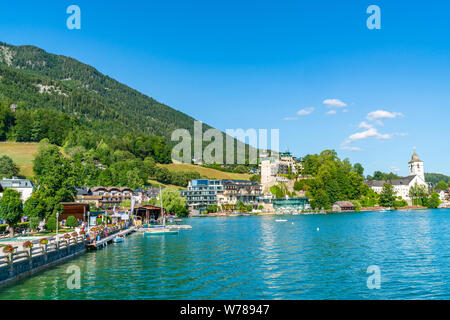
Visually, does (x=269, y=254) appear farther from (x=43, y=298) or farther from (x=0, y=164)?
(x=0, y=164)

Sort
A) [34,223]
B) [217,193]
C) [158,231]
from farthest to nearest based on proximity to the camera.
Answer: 1. [217,193]
2. [158,231]
3. [34,223]

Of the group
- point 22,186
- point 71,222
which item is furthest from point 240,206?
point 71,222

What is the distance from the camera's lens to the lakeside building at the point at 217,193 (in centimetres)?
16175

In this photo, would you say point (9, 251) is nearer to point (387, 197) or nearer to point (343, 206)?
point (343, 206)

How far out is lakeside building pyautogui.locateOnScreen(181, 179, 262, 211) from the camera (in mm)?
161750

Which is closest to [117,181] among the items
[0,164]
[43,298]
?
[0,164]

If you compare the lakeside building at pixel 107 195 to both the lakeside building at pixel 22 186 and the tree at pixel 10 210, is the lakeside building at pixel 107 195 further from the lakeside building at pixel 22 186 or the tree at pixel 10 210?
the tree at pixel 10 210

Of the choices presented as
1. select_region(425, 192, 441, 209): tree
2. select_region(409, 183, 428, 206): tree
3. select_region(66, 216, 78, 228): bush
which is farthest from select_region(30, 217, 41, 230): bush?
select_region(425, 192, 441, 209): tree

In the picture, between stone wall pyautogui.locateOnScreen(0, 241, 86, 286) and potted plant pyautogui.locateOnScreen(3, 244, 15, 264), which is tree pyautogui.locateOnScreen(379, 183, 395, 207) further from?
potted plant pyautogui.locateOnScreen(3, 244, 15, 264)

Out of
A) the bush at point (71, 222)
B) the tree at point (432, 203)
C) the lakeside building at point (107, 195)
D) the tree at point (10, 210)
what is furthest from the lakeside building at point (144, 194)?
the tree at point (432, 203)

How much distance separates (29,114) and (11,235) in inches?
6140

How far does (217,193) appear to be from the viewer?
16650 cm

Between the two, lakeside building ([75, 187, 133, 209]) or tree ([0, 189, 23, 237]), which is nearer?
tree ([0, 189, 23, 237])

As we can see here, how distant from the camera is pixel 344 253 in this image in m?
41.2
